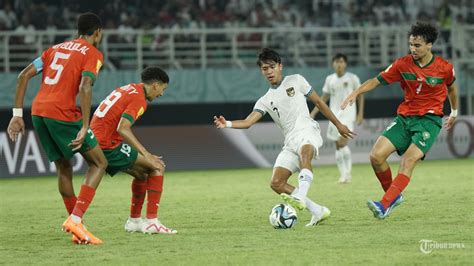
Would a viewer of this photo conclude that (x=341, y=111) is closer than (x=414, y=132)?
No

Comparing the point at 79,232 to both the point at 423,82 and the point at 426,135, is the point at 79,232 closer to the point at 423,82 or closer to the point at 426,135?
the point at 426,135

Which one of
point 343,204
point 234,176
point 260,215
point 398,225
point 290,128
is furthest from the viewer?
point 234,176

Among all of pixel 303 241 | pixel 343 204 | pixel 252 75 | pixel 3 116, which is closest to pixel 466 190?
pixel 343 204

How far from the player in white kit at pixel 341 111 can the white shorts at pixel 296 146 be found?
21.4 feet

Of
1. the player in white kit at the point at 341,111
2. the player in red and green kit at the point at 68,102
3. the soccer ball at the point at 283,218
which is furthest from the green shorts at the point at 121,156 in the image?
the player in white kit at the point at 341,111

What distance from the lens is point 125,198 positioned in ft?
51.3

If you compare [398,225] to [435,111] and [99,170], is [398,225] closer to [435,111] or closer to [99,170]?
[435,111]

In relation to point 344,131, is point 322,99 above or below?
below

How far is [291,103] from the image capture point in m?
11.0

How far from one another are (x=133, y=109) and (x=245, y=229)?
1745 mm

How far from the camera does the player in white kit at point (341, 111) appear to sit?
17.6 metres

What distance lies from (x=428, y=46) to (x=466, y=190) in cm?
464

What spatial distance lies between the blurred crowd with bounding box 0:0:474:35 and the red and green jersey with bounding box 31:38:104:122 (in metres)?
15.8

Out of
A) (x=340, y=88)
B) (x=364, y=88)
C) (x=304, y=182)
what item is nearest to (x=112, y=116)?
(x=304, y=182)
